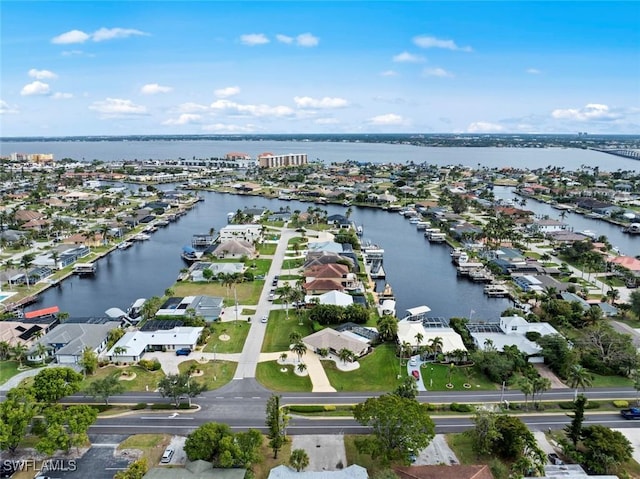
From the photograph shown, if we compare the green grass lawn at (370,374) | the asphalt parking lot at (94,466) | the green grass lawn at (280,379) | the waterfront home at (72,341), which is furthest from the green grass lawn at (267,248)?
the asphalt parking lot at (94,466)

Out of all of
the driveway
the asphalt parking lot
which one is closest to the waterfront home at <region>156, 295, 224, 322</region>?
the asphalt parking lot

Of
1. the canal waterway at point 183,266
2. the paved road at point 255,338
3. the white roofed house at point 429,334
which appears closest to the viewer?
the paved road at point 255,338

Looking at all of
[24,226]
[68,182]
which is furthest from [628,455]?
[68,182]

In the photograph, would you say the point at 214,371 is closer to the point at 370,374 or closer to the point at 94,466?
the point at 94,466

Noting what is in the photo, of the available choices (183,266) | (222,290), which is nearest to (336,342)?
(222,290)

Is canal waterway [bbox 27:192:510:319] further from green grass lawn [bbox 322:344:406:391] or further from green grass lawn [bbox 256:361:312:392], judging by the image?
green grass lawn [bbox 256:361:312:392]

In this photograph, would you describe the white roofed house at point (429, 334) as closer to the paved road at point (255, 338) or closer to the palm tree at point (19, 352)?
the paved road at point (255, 338)
